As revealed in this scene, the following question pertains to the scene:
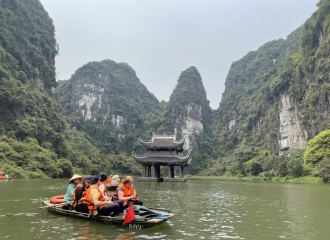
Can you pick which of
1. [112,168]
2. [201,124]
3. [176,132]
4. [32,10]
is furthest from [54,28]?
[201,124]

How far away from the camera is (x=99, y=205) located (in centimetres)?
890

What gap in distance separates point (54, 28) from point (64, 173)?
3768 centimetres

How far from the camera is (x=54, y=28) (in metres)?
68.6

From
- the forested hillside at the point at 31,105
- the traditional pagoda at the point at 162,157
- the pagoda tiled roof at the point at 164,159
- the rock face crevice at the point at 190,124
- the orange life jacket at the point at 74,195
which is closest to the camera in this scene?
the orange life jacket at the point at 74,195

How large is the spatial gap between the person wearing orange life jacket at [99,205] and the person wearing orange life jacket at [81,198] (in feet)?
1.21

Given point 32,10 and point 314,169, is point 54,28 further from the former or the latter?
point 314,169

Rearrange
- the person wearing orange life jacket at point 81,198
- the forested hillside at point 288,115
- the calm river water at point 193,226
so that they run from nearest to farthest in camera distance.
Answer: the calm river water at point 193,226, the person wearing orange life jacket at point 81,198, the forested hillside at point 288,115

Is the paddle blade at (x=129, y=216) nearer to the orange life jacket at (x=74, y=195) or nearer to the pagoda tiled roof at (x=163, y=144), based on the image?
the orange life jacket at (x=74, y=195)

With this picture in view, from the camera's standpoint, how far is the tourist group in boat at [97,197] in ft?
29.4

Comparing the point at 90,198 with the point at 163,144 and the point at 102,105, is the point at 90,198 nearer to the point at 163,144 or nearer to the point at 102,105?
the point at 163,144

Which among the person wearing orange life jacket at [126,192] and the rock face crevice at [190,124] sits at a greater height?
the rock face crevice at [190,124]

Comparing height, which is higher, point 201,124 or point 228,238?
point 201,124

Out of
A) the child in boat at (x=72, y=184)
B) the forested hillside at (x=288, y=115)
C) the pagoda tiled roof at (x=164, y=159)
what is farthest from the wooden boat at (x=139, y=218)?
the forested hillside at (x=288, y=115)

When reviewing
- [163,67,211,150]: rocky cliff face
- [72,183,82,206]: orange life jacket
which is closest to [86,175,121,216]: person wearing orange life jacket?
[72,183,82,206]: orange life jacket
